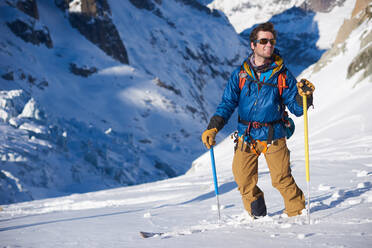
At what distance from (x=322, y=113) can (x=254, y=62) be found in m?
11.1

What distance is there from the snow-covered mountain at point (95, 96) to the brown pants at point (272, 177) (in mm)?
16932

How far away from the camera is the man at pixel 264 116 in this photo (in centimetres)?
343

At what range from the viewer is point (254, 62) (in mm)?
3512

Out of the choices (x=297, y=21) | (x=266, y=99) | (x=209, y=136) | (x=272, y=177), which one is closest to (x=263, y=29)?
(x=266, y=99)

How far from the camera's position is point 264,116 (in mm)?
3473

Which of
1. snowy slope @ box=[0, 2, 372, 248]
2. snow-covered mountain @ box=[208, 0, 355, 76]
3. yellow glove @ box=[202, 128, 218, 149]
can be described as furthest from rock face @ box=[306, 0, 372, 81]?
snow-covered mountain @ box=[208, 0, 355, 76]

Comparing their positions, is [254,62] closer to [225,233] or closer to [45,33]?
[225,233]

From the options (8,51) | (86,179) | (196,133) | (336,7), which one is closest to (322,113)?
(86,179)

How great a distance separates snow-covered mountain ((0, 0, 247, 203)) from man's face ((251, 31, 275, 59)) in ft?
57.0

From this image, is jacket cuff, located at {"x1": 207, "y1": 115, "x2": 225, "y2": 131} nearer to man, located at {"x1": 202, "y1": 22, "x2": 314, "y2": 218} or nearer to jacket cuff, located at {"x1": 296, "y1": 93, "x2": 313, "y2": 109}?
man, located at {"x1": 202, "y1": 22, "x2": 314, "y2": 218}

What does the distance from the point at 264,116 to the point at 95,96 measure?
3567 centimetres

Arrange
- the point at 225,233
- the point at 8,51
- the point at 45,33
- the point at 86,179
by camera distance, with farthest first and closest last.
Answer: the point at 45,33 < the point at 8,51 < the point at 86,179 < the point at 225,233

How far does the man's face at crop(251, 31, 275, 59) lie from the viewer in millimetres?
3412

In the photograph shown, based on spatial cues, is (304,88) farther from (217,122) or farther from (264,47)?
(217,122)
